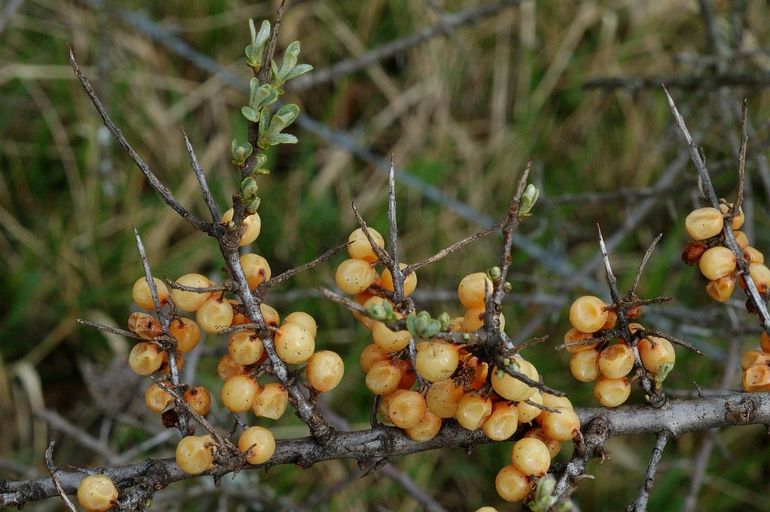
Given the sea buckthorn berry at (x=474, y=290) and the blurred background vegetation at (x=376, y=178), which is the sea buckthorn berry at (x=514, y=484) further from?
the blurred background vegetation at (x=376, y=178)

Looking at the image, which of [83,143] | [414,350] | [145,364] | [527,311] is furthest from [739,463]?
[83,143]

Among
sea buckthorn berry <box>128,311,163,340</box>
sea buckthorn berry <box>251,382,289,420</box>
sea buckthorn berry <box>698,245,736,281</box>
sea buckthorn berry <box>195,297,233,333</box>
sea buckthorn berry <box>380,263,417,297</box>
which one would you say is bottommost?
Answer: sea buckthorn berry <box>698,245,736,281</box>

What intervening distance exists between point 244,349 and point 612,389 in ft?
2.29

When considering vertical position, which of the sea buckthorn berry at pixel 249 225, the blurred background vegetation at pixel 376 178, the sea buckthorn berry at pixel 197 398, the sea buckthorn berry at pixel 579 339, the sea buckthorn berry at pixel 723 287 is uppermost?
the sea buckthorn berry at pixel 249 225

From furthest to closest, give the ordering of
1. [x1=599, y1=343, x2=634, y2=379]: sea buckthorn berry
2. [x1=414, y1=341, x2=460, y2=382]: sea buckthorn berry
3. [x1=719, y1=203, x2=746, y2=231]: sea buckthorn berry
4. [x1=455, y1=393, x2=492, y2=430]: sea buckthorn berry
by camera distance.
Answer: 1. [x1=719, y1=203, x2=746, y2=231]: sea buckthorn berry
2. [x1=599, y1=343, x2=634, y2=379]: sea buckthorn berry
3. [x1=455, y1=393, x2=492, y2=430]: sea buckthorn berry
4. [x1=414, y1=341, x2=460, y2=382]: sea buckthorn berry

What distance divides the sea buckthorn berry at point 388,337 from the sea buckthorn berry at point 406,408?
9 centimetres

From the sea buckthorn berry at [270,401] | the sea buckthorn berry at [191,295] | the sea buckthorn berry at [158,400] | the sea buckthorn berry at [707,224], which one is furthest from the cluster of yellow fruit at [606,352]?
the sea buckthorn berry at [158,400]

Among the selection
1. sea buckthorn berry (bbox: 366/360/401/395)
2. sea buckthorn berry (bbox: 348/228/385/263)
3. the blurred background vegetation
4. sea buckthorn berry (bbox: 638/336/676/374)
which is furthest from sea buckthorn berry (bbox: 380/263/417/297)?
the blurred background vegetation

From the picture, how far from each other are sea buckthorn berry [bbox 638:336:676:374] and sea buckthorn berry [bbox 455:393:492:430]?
0.35m

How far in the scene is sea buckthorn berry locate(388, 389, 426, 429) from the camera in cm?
142

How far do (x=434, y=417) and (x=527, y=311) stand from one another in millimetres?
2195

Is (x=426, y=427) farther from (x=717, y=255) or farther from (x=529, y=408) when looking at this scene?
(x=717, y=255)

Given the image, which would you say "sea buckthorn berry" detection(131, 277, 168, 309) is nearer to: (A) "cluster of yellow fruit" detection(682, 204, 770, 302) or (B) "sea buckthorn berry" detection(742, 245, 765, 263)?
(A) "cluster of yellow fruit" detection(682, 204, 770, 302)

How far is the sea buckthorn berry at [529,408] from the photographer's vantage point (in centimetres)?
139
